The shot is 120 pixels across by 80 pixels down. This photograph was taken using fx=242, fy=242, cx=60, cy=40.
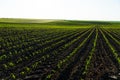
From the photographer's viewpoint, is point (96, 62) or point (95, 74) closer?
point (95, 74)

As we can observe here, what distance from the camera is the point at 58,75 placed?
14.0 metres

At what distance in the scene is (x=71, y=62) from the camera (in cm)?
1811

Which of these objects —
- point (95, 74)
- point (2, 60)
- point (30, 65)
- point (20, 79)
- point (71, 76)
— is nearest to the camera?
point (20, 79)

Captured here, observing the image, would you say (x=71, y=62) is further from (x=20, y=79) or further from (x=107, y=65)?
(x=20, y=79)

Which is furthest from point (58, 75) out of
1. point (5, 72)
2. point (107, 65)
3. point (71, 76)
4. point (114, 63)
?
point (114, 63)

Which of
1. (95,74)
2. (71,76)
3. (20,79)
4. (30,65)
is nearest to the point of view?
(20,79)

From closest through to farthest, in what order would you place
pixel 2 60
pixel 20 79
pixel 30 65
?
pixel 20 79, pixel 30 65, pixel 2 60

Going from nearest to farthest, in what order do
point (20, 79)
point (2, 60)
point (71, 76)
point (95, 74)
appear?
point (20, 79), point (71, 76), point (95, 74), point (2, 60)

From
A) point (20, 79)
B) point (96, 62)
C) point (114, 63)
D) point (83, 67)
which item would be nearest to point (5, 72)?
point (20, 79)

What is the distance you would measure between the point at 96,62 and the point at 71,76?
17.9ft

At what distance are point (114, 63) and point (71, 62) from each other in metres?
3.43

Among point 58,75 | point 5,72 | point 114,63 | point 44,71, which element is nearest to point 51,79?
point 58,75

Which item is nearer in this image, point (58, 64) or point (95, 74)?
point (95, 74)

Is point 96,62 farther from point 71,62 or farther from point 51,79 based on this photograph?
point 51,79
